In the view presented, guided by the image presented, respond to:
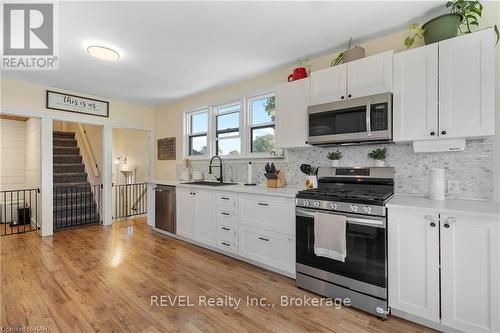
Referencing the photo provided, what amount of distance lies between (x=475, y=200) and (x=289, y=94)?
2.08 m

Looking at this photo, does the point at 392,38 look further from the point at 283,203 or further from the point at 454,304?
the point at 454,304

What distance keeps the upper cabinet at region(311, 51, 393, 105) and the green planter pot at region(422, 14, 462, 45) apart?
12.9 inches

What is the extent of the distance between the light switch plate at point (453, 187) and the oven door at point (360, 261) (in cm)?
80

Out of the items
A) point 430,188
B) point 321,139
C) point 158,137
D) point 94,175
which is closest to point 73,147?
point 94,175

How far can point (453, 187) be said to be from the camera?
6.82 ft

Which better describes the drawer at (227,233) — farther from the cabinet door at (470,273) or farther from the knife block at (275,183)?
the cabinet door at (470,273)

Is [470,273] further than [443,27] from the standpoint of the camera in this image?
No

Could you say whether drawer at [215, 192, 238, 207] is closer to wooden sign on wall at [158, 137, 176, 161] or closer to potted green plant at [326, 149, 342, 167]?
potted green plant at [326, 149, 342, 167]

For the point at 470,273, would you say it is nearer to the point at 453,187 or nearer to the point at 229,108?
the point at 453,187

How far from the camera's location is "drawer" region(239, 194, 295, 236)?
2492mm

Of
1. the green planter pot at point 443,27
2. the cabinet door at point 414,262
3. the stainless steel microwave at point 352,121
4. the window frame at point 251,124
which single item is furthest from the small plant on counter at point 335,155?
the green planter pot at point 443,27

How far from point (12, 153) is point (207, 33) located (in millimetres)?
6094

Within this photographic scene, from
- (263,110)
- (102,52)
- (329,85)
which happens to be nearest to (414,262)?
(329,85)
